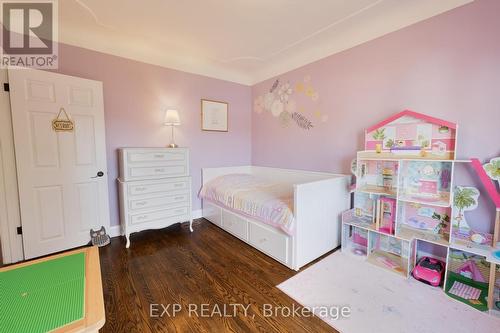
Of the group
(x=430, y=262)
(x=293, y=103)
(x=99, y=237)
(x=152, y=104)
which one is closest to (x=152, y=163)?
(x=152, y=104)

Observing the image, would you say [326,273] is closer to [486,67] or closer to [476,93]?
[476,93]

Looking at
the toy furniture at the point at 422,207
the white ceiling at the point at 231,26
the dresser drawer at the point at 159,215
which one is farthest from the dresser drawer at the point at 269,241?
the white ceiling at the point at 231,26

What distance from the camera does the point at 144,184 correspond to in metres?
2.68

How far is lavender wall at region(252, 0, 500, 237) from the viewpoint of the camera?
1757 mm

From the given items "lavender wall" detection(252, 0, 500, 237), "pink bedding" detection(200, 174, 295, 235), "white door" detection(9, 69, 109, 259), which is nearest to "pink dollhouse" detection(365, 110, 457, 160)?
"lavender wall" detection(252, 0, 500, 237)

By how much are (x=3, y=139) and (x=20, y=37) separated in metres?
1.11

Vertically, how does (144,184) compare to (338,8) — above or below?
below

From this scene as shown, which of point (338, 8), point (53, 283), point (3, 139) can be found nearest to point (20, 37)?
point (3, 139)

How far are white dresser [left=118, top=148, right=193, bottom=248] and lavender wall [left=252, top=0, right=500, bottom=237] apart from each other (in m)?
1.77

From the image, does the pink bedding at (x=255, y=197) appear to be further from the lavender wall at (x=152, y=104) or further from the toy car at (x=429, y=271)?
the toy car at (x=429, y=271)

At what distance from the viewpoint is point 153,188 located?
2.75 metres

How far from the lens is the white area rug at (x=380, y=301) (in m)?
1.46

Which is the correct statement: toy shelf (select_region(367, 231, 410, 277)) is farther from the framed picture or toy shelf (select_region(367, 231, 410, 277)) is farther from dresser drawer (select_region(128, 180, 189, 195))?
the framed picture

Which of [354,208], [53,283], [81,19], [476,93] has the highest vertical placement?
[81,19]
